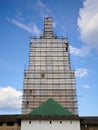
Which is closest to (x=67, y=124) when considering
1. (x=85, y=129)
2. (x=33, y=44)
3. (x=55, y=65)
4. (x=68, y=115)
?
(x=68, y=115)

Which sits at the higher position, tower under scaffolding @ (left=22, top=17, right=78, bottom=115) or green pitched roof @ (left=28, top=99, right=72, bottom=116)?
tower under scaffolding @ (left=22, top=17, right=78, bottom=115)

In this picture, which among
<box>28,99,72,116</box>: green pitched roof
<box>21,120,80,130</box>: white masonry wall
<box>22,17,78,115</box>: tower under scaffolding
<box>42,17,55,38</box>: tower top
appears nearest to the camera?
Result: <box>21,120,80,130</box>: white masonry wall

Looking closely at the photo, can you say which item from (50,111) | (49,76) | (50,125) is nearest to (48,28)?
(49,76)

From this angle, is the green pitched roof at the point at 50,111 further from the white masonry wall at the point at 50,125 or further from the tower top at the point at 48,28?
the tower top at the point at 48,28

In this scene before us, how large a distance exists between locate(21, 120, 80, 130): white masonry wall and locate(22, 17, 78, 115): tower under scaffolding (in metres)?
27.3

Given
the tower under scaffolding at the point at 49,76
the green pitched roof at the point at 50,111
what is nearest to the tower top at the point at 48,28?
the tower under scaffolding at the point at 49,76

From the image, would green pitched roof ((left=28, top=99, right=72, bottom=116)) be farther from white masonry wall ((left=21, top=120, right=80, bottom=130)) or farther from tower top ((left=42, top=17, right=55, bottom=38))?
tower top ((left=42, top=17, right=55, bottom=38))

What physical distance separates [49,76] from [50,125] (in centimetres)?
3354

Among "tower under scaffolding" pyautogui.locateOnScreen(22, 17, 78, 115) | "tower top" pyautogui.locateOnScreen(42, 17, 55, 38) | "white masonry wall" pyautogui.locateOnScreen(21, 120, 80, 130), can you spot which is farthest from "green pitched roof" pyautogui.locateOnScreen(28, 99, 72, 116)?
"tower top" pyautogui.locateOnScreen(42, 17, 55, 38)

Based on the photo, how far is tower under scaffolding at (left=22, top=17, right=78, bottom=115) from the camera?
65.7 m

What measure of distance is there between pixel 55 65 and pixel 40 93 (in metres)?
9.38

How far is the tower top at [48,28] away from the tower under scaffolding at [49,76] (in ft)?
5.91

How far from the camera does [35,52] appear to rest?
73.9m

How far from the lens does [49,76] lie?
228 feet
